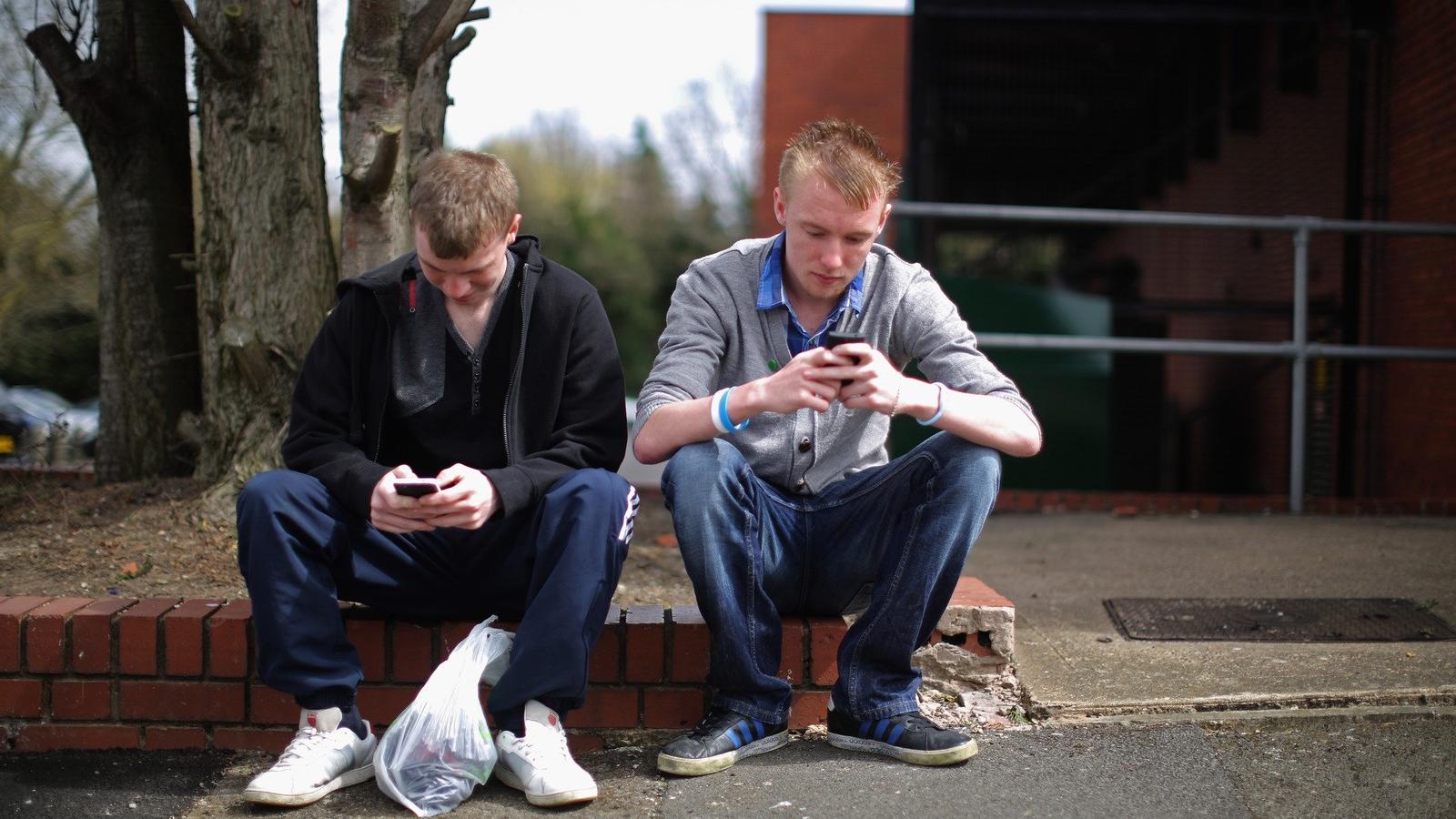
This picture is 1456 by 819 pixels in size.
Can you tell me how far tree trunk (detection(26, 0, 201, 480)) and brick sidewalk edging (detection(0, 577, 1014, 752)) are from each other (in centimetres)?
176

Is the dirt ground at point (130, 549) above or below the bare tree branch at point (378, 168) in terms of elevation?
below

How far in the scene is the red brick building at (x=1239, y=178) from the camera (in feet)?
21.3

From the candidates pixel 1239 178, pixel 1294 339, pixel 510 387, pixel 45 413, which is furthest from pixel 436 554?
pixel 45 413

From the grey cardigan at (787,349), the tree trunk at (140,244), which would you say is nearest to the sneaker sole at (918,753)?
the grey cardigan at (787,349)

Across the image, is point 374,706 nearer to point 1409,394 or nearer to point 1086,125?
point 1409,394

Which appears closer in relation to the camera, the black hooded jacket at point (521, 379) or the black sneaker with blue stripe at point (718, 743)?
the black sneaker with blue stripe at point (718, 743)

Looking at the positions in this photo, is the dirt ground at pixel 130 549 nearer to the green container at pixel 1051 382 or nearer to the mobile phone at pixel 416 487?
the mobile phone at pixel 416 487

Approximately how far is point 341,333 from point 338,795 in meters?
0.94

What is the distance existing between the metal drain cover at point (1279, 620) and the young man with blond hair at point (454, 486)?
5.14ft

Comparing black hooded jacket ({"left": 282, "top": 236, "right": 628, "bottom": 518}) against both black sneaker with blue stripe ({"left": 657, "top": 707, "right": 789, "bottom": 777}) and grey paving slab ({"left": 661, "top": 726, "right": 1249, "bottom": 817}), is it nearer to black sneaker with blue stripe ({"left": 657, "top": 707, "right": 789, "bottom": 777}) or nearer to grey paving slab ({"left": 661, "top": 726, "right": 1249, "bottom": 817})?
black sneaker with blue stripe ({"left": 657, "top": 707, "right": 789, "bottom": 777})

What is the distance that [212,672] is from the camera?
258 centimetres

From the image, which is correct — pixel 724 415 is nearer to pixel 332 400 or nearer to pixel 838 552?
pixel 838 552

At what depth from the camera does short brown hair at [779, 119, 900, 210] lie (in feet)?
7.92

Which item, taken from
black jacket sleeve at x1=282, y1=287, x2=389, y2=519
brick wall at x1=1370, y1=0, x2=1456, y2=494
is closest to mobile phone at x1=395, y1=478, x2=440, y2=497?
black jacket sleeve at x1=282, y1=287, x2=389, y2=519
